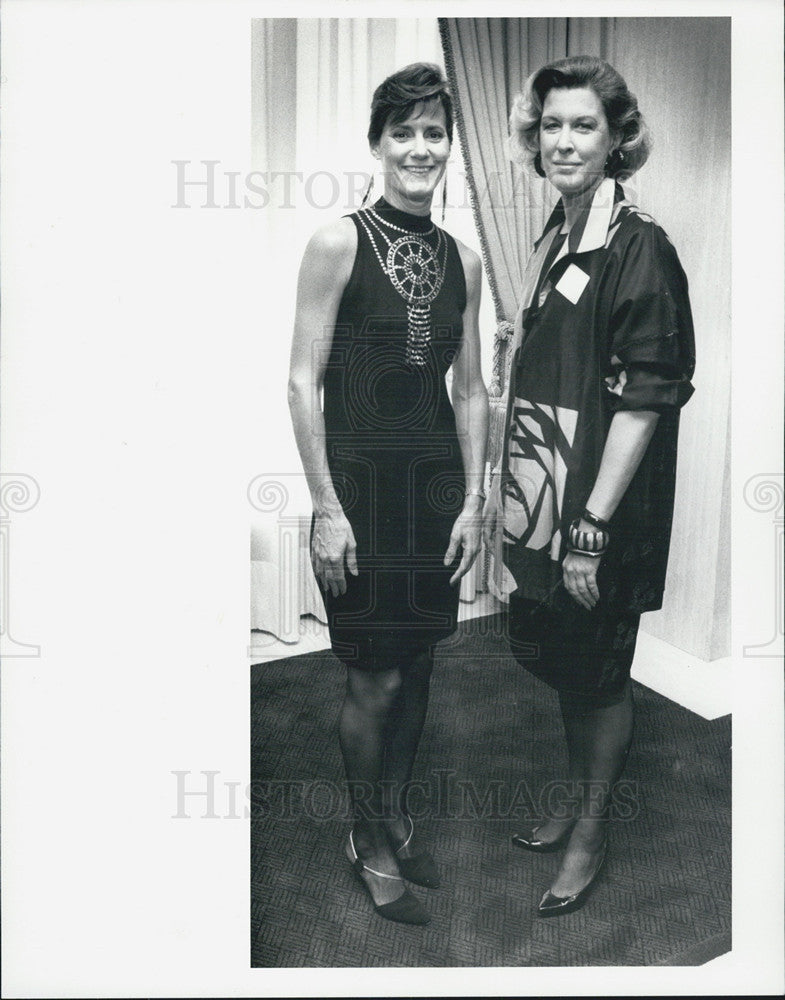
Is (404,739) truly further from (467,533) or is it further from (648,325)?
(648,325)

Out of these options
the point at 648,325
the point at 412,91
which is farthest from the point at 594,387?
the point at 412,91

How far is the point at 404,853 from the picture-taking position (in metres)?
2.12

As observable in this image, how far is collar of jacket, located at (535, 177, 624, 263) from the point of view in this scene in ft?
6.58

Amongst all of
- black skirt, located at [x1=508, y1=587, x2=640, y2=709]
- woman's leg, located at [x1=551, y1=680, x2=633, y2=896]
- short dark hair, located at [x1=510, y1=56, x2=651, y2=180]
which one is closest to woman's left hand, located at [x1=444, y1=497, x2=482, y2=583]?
black skirt, located at [x1=508, y1=587, x2=640, y2=709]

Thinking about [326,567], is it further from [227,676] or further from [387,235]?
[387,235]

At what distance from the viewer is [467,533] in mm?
2072

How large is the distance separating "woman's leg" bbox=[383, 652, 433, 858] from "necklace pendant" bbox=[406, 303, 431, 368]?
25.4 inches

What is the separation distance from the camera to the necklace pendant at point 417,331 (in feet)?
6.65

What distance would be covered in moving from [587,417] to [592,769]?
0.77 metres

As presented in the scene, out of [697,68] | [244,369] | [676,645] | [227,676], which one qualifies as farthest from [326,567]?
[697,68]

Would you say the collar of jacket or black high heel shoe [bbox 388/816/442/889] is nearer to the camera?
the collar of jacket

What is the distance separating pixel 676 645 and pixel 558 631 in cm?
27

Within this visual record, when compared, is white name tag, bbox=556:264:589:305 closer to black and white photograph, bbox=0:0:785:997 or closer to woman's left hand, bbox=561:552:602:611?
black and white photograph, bbox=0:0:785:997

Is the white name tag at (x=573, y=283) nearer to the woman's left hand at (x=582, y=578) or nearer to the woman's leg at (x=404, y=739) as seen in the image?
the woman's left hand at (x=582, y=578)
